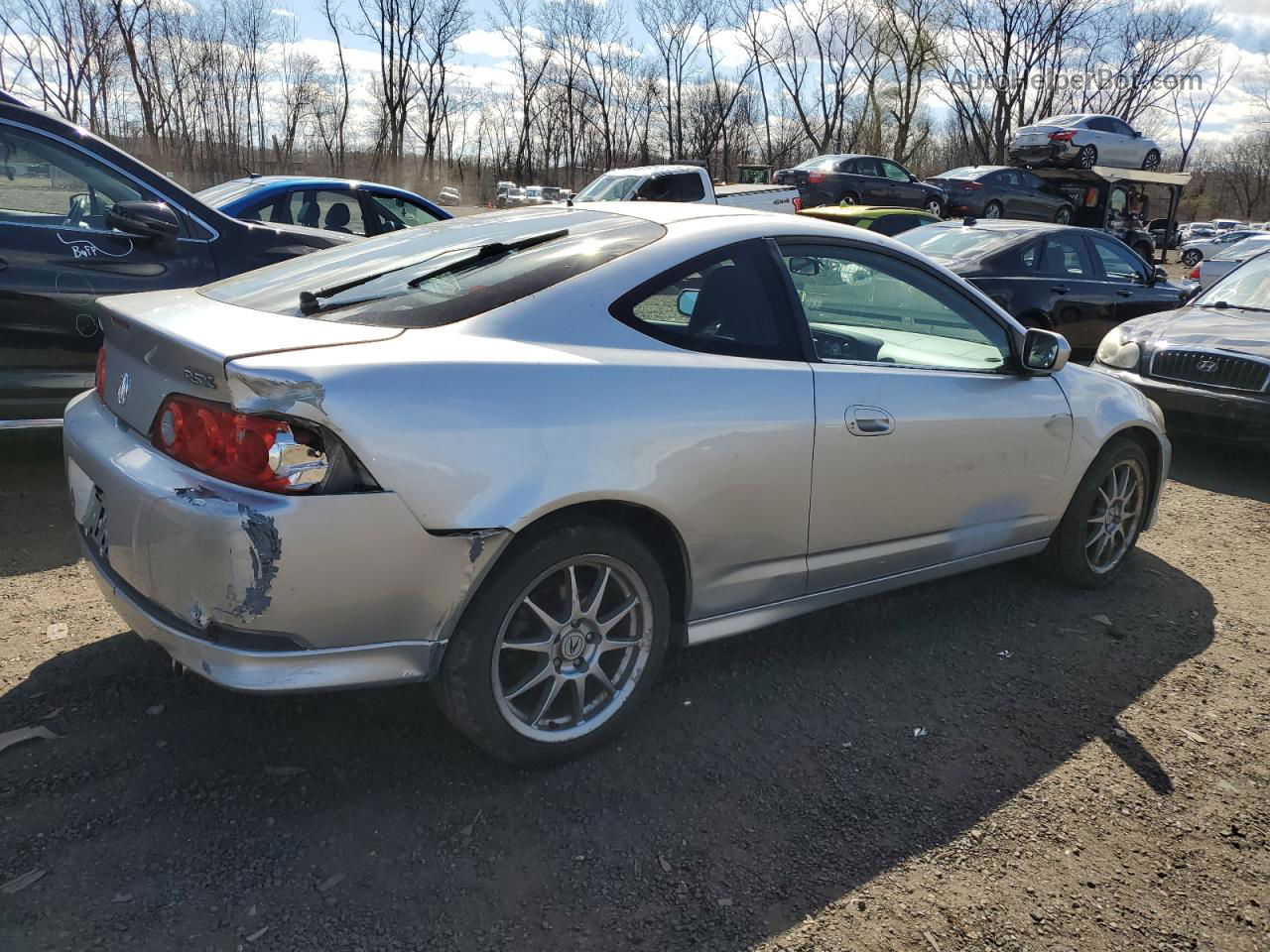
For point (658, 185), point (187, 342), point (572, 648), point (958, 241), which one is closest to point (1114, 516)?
point (572, 648)

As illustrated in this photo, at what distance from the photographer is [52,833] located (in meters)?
2.35

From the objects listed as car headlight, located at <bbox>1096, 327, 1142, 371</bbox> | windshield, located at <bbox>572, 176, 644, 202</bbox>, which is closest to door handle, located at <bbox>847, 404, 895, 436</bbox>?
car headlight, located at <bbox>1096, 327, 1142, 371</bbox>

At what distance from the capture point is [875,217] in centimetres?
1375

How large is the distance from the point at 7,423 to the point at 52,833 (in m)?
2.82

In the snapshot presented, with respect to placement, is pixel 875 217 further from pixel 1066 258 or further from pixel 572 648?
pixel 572 648

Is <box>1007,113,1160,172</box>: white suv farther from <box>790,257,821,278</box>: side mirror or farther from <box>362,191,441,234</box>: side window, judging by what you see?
<box>790,257,821,278</box>: side mirror

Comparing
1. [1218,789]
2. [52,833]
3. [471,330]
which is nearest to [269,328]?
[471,330]

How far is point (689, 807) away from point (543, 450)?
42.2 inches

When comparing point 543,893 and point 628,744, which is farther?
point 628,744

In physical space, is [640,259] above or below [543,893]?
above

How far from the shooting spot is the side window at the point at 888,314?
131 inches

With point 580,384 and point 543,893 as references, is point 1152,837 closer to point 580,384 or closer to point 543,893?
point 543,893

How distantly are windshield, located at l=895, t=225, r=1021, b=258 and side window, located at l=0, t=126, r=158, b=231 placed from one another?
663 cm

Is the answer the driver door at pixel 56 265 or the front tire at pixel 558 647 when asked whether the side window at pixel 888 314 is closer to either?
the front tire at pixel 558 647
